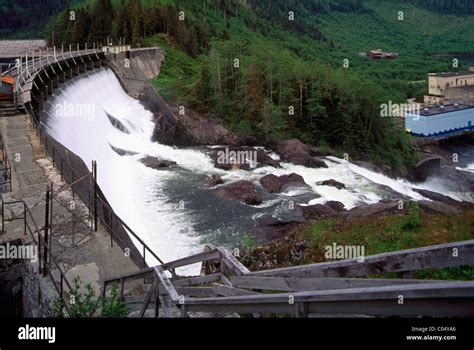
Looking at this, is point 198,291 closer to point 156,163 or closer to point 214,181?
point 214,181

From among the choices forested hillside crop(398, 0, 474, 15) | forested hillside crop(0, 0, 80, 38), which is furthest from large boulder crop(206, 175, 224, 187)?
forested hillside crop(398, 0, 474, 15)

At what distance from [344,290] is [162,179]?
25577 mm

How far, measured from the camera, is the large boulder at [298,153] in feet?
115

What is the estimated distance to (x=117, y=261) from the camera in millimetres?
11656

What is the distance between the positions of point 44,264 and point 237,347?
6.31 m

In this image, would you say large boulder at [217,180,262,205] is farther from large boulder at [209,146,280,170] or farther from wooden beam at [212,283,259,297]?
wooden beam at [212,283,259,297]

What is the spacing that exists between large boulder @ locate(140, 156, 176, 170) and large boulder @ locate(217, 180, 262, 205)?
535 centimetres

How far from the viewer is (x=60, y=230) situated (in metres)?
12.8

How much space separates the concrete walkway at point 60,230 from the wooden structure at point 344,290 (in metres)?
4.72

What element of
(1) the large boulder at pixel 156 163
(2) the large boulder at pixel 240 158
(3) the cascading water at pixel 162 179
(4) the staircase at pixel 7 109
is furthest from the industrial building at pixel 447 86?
(4) the staircase at pixel 7 109

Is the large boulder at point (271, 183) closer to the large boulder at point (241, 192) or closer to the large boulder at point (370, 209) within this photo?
the large boulder at point (241, 192)

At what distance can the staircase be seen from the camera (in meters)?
24.0

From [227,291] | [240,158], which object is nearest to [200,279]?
[227,291]

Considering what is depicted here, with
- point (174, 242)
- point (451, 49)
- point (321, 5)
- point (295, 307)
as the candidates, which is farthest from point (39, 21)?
A: point (295, 307)
